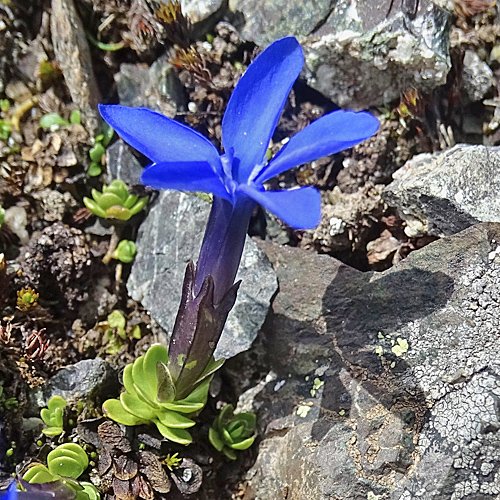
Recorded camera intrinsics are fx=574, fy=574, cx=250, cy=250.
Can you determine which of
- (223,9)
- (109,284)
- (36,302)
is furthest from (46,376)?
(223,9)

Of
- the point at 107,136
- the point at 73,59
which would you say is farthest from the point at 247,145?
the point at 73,59

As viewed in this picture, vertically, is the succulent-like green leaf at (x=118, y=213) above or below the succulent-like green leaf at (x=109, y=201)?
below

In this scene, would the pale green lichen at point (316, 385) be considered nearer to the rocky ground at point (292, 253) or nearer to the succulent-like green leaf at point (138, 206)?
the rocky ground at point (292, 253)

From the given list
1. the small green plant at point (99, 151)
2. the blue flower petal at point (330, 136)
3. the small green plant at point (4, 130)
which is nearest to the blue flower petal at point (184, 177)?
the blue flower petal at point (330, 136)

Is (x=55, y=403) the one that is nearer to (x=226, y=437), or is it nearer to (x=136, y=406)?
(x=136, y=406)

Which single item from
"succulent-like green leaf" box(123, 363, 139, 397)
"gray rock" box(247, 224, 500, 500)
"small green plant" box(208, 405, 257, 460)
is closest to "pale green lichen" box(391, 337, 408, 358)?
"gray rock" box(247, 224, 500, 500)
